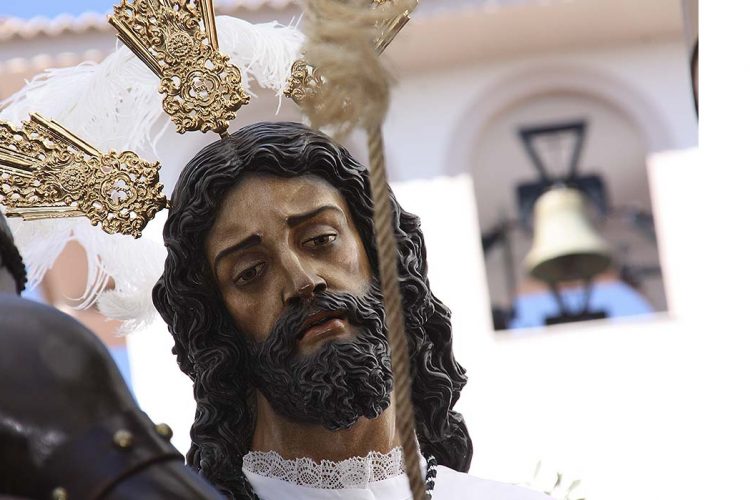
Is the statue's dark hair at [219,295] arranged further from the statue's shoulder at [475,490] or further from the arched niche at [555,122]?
the arched niche at [555,122]

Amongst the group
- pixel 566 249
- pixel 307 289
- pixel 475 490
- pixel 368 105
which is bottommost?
pixel 475 490

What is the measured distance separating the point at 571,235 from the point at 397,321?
8.31m

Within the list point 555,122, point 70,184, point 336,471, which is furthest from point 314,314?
point 555,122

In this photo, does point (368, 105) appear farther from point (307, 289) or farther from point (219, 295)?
point (219, 295)

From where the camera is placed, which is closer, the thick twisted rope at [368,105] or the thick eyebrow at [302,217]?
the thick twisted rope at [368,105]

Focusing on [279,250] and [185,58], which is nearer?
[279,250]

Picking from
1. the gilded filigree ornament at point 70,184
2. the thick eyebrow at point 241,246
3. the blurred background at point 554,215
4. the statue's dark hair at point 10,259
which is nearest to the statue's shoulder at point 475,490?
the thick eyebrow at point 241,246

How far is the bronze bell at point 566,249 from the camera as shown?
10.6m

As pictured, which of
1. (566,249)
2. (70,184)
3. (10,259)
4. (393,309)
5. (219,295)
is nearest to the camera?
(393,309)

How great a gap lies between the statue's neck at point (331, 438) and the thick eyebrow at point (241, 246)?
0.28 meters

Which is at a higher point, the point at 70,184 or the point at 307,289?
the point at 70,184

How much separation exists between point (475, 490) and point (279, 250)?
1.97 ft

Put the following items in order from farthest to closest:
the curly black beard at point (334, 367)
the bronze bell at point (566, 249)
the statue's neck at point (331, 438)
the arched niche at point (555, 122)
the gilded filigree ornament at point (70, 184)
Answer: the arched niche at point (555, 122) < the bronze bell at point (566, 249) < the gilded filigree ornament at point (70, 184) < the statue's neck at point (331, 438) < the curly black beard at point (334, 367)

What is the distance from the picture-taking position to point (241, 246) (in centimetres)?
358
